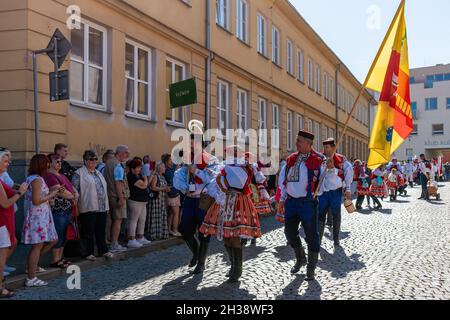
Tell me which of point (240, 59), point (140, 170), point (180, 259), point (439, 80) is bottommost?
point (180, 259)

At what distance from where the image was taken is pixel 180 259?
27.0 feet

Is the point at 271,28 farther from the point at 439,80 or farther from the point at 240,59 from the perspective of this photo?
the point at 439,80

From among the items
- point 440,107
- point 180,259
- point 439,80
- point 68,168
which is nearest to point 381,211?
point 180,259

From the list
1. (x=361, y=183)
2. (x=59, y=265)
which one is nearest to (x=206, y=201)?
(x=59, y=265)

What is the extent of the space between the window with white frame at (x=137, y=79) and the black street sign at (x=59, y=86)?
12.6ft

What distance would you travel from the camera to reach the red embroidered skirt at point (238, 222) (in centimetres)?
644

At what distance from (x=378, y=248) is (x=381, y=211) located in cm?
757

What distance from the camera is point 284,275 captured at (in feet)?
22.4

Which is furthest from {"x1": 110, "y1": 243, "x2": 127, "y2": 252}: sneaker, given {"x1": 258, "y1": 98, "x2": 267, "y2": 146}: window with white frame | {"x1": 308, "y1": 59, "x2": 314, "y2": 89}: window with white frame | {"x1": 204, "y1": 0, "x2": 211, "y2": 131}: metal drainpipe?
{"x1": 308, "y1": 59, "x2": 314, "y2": 89}: window with white frame

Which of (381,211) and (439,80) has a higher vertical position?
(439,80)

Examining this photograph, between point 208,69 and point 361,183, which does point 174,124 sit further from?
point 361,183

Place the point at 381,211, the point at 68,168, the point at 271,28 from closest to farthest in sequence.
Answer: the point at 68,168
the point at 381,211
the point at 271,28

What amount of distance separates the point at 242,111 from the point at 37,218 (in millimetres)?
13297

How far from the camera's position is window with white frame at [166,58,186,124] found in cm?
1355
